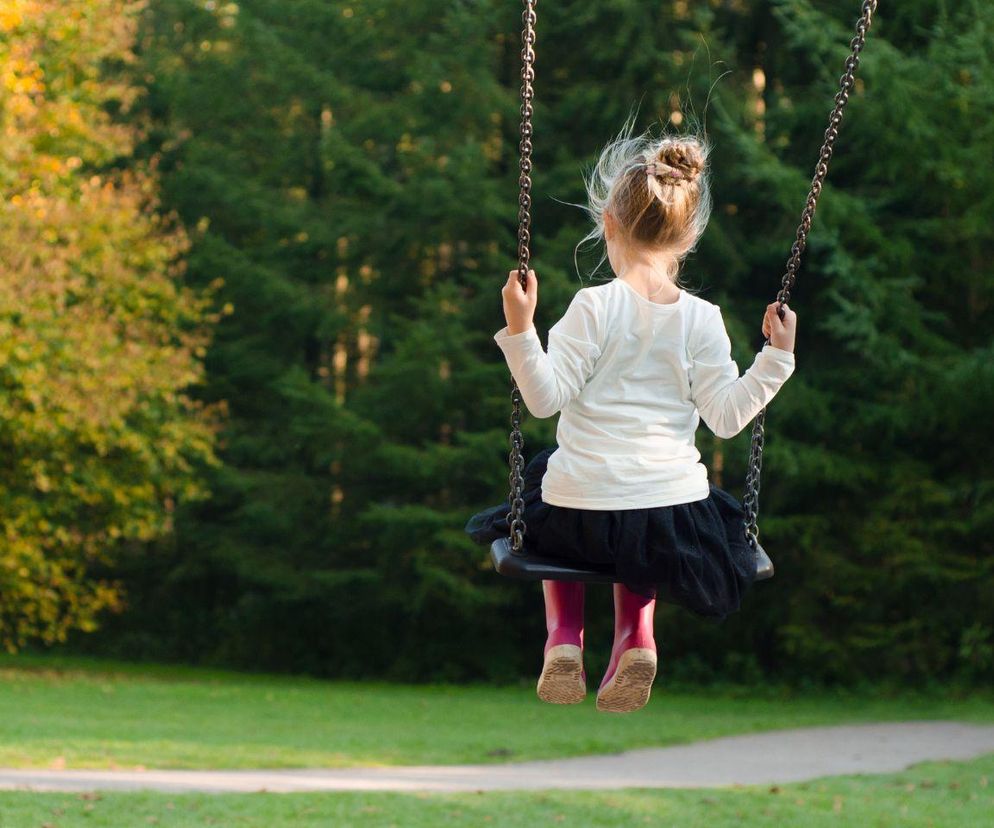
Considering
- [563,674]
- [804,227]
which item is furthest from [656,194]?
[563,674]

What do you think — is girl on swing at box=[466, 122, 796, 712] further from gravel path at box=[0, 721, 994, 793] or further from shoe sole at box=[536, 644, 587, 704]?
gravel path at box=[0, 721, 994, 793]

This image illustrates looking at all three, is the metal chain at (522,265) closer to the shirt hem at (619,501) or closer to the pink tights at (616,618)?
the shirt hem at (619,501)

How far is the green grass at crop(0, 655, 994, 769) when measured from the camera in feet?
38.3

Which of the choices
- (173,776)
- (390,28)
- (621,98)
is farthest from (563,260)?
(173,776)

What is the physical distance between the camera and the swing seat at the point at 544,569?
3.27 meters

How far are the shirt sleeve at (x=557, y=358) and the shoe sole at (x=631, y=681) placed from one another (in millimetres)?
633

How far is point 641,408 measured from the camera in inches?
133

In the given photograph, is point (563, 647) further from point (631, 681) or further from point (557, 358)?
point (557, 358)

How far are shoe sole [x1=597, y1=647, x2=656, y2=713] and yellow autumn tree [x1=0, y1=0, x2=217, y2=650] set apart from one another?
11277mm

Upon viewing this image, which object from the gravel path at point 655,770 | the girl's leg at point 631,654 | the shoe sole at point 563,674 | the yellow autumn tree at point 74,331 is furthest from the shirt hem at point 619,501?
the yellow autumn tree at point 74,331

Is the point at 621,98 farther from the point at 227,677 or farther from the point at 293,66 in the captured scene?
the point at 227,677

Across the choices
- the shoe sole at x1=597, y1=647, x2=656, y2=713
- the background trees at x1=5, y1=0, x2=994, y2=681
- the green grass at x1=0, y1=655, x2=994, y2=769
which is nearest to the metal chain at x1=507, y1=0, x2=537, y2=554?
the shoe sole at x1=597, y1=647, x2=656, y2=713

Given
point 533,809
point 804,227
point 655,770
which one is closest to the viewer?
point 804,227

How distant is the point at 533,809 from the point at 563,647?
617cm
